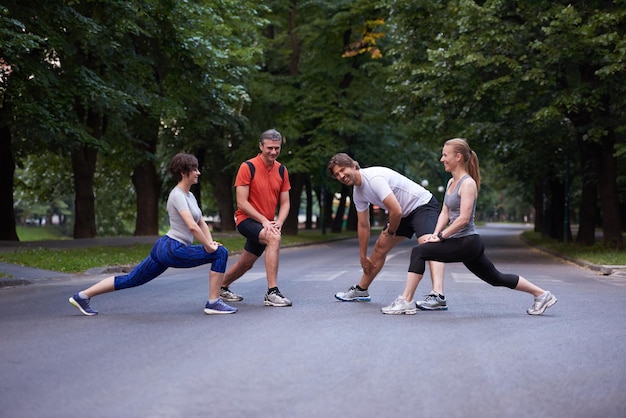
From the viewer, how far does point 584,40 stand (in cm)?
2042

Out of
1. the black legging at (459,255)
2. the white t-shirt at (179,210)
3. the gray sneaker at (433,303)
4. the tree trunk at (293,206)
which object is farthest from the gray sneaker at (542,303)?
the tree trunk at (293,206)

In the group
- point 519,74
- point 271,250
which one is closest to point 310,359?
point 271,250

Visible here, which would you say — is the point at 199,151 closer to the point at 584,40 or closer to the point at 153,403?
the point at 584,40

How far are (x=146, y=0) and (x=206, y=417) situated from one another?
16812mm

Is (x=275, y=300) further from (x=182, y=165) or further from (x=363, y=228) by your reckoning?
(x=182, y=165)

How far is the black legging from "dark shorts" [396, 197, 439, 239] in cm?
42

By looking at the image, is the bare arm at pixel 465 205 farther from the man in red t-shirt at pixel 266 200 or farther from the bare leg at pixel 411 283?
the man in red t-shirt at pixel 266 200

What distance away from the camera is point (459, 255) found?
8.74 meters

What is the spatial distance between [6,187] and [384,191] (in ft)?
75.5

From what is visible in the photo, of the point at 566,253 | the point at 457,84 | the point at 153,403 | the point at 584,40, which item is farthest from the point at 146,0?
the point at 153,403

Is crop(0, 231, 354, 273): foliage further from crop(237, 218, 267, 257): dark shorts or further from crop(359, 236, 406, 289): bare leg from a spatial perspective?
crop(359, 236, 406, 289): bare leg

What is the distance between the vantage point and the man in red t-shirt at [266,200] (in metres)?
9.57

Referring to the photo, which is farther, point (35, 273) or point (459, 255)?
point (35, 273)

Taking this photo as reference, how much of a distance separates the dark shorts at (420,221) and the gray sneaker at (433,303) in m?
0.75
